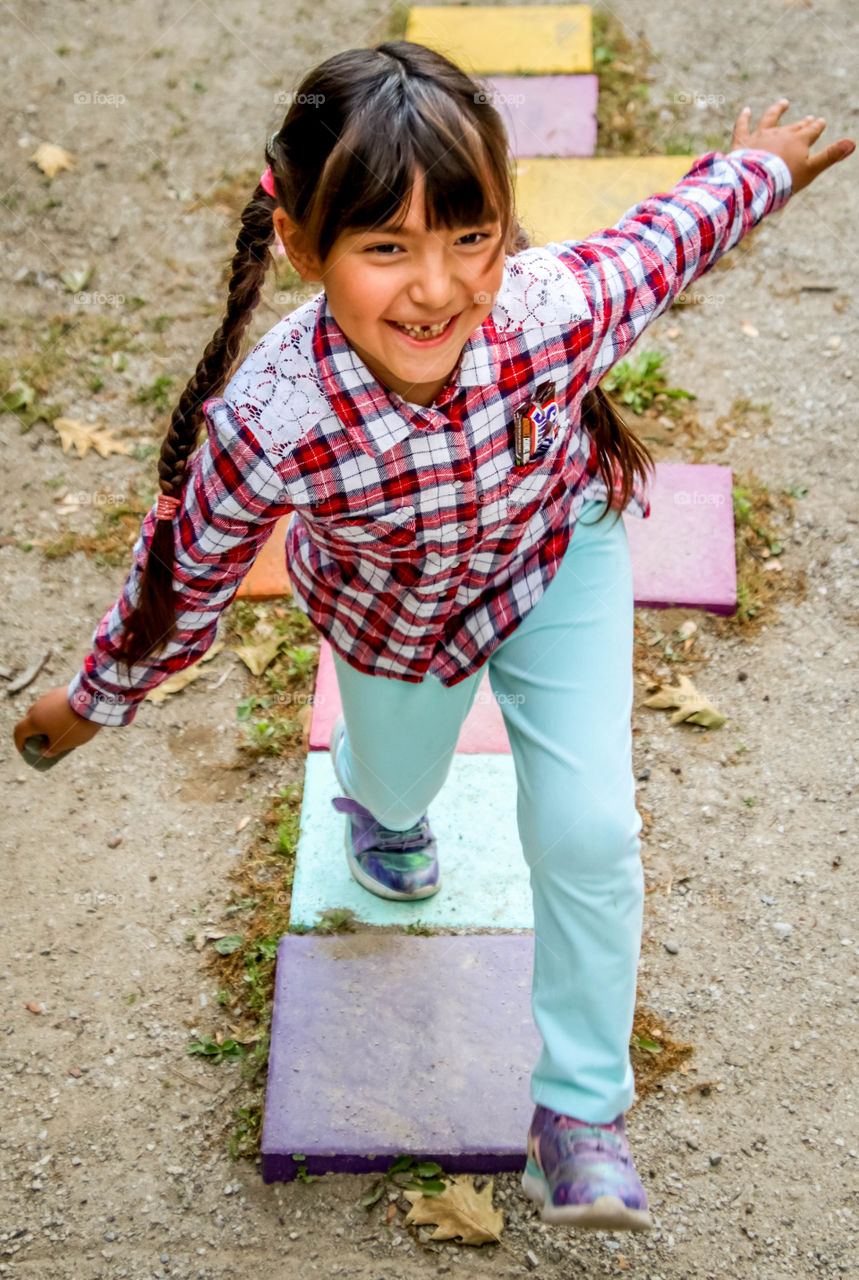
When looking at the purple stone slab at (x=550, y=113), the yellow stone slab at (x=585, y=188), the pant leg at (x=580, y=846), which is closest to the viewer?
the pant leg at (x=580, y=846)

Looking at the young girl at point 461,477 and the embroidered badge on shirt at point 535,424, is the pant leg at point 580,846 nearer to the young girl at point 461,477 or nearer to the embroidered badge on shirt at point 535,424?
the young girl at point 461,477

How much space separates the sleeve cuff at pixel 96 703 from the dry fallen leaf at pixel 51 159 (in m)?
2.72

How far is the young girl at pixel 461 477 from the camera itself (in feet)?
4.45

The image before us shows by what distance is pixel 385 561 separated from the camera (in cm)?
169

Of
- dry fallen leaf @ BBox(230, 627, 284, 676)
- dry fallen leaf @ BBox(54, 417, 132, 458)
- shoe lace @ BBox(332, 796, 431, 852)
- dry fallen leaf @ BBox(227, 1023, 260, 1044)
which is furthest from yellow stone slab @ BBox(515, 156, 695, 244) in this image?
dry fallen leaf @ BBox(227, 1023, 260, 1044)

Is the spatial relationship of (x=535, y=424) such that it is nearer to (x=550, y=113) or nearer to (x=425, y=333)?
(x=425, y=333)

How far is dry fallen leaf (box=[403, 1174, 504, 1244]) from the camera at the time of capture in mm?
1872

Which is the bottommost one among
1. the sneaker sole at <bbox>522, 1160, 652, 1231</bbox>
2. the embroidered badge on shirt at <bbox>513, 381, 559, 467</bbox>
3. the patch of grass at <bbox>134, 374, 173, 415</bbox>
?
the sneaker sole at <bbox>522, 1160, 652, 1231</bbox>

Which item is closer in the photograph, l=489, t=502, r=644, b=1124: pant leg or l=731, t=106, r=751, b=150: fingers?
l=489, t=502, r=644, b=1124: pant leg

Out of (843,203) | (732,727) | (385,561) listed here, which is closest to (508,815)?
(732,727)

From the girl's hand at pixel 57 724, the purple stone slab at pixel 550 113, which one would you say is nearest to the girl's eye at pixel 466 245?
the girl's hand at pixel 57 724

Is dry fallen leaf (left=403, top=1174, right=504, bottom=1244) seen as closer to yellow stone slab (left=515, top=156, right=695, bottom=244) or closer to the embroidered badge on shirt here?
the embroidered badge on shirt

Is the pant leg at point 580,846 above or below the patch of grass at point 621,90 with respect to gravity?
below

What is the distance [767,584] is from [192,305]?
6.06ft
